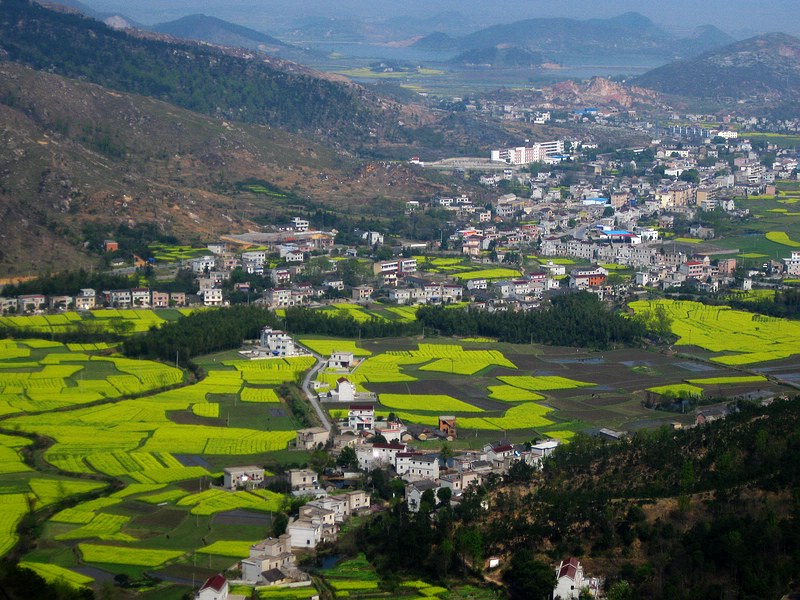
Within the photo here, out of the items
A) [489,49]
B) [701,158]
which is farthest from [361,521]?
[489,49]

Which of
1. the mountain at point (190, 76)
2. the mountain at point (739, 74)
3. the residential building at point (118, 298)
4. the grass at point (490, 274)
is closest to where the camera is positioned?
the residential building at point (118, 298)

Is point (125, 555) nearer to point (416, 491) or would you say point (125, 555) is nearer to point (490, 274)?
point (416, 491)

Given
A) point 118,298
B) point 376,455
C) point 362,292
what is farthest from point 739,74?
point 376,455

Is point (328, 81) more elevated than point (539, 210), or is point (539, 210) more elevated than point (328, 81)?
point (328, 81)

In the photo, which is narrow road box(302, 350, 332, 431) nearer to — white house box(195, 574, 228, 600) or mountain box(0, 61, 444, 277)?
white house box(195, 574, 228, 600)

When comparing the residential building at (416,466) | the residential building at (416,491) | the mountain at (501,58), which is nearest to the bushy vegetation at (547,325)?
the residential building at (416,466)

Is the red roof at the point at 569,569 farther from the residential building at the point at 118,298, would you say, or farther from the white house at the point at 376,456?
the residential building at the point at 118,298

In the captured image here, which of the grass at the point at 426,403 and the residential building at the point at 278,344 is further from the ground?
the residential building at the point at 278,344

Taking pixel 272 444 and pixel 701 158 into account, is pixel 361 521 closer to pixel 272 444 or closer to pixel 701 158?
pixel 272 444
